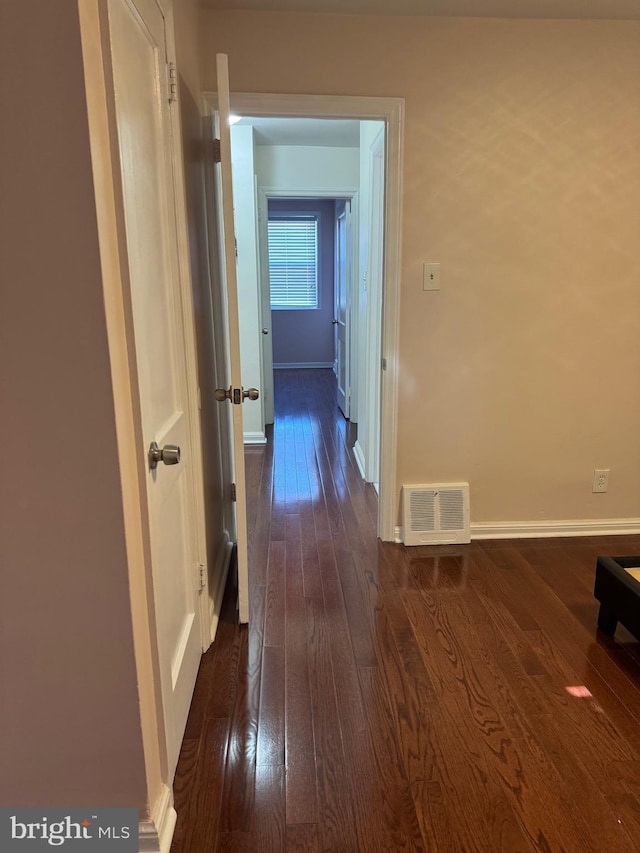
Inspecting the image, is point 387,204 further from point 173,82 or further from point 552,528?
point 552,528

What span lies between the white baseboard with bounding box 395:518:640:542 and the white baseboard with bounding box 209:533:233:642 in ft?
4.22

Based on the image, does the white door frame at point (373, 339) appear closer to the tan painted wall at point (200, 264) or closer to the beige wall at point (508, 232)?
the beige wall at point (508, 232)

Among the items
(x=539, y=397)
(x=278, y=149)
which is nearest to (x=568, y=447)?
(x=539, y=397)

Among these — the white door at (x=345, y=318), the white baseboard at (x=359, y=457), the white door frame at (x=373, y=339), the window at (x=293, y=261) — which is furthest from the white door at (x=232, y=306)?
the window at (x=293, y=261)

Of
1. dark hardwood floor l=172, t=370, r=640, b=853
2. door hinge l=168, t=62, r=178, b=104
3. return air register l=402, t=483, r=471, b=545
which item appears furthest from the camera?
return air register l=402, t=483, r=471, b=545

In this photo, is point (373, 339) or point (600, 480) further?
point (373, 339)

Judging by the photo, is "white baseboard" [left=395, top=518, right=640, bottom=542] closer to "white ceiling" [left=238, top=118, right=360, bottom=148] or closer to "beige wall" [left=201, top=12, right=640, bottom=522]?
"beige wall" [left=201, top=12, right=640, bottom=522]

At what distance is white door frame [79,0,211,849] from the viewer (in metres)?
1.05

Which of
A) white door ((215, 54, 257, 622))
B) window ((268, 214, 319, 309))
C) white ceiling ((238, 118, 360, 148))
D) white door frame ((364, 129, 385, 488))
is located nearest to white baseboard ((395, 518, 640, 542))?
white door frame ((364, 129, 385, 488))

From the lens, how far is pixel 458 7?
97.2 inches

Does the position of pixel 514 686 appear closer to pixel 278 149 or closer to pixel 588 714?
pixel 588 714

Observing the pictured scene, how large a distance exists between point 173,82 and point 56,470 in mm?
1265

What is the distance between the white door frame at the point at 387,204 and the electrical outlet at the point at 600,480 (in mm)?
1066

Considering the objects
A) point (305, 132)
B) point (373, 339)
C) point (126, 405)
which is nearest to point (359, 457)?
point (373, 339)
